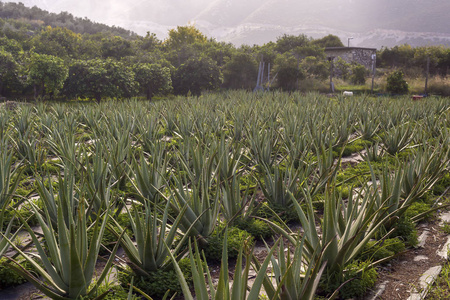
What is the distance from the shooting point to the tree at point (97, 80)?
1347cm

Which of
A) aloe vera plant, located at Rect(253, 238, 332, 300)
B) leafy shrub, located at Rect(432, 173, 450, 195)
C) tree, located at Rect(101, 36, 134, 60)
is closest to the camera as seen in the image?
aloe vera plant, located at Rect(253, 238, 332, 300)

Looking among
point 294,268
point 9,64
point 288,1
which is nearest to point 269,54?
point 9,64

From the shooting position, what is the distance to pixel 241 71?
2145 centimetres

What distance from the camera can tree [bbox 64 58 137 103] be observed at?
13469 mm

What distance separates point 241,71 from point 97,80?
979 cm

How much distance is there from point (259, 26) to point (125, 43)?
152 metres

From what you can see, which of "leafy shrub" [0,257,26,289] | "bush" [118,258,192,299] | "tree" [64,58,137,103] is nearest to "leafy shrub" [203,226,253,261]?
"bush" [118,258,192,299]

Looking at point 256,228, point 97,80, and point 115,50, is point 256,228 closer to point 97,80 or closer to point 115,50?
point 97,80

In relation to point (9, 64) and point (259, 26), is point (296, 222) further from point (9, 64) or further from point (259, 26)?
point (259, 26)

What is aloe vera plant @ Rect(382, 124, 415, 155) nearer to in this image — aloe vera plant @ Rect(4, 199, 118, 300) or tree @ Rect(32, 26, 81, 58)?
aloe vera plant @ Rect(4, 199, 118, 300)

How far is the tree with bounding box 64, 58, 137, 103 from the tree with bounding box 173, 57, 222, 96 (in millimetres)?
3808

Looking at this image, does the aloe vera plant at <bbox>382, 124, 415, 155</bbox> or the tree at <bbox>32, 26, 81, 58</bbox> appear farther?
the tree at <bbox>32, 26, 81, 58</bbox>

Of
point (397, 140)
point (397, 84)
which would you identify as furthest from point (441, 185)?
point (397, 84)

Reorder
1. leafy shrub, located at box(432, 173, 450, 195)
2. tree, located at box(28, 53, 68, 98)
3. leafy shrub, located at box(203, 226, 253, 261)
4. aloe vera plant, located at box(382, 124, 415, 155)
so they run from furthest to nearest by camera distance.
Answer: tree, located at box(28, 53, 68, 98) < aloe vera plant, located at box(382, 124, 415, 155) < leafy shrub, located at box(432, 173, 450, 195) < leafy shrub, located at box(203, 226, 253, 261)
